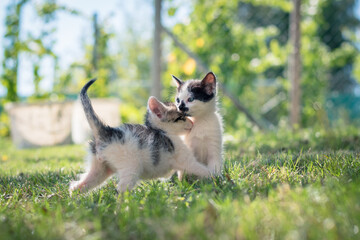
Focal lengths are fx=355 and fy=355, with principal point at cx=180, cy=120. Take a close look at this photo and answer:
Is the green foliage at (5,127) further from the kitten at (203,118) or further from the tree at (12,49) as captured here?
the kitten at (203,118)

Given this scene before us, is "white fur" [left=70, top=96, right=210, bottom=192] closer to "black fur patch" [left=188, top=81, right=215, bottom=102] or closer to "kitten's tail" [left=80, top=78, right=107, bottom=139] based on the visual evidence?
"kitten's tail" [left=80, top=78, right=107, bottom=139]

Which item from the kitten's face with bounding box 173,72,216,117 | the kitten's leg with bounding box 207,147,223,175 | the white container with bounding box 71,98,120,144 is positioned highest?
the kitten's face with bounding box 173,72,216,117

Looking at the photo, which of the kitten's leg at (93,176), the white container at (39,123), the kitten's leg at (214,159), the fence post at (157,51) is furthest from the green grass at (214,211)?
the white container at (39,123)

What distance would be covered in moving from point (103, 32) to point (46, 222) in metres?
6.95

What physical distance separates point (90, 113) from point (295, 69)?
4.27 meters

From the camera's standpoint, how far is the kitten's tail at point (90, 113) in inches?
85.4

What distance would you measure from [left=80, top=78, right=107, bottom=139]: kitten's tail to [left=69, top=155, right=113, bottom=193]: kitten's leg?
0.20 m

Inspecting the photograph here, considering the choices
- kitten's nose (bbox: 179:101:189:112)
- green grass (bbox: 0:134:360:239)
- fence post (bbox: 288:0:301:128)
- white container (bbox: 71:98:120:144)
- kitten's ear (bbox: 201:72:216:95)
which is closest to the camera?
green grass (bbox: 0:134:360:239)

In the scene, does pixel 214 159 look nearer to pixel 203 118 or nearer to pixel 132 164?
pixel 203 118

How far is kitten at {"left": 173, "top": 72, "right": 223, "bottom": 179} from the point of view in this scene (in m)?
2.74

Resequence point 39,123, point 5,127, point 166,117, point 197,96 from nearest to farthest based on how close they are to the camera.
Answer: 1. point 166,117
2. point 197,96
3. point 39,123
4. point 5,127

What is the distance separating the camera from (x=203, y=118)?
286 cm

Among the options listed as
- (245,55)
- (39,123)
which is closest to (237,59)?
(245,55)

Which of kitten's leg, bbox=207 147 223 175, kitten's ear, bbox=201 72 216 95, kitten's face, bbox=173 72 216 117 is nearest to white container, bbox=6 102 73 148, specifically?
kitten's face, bbox=173 72 216 117
